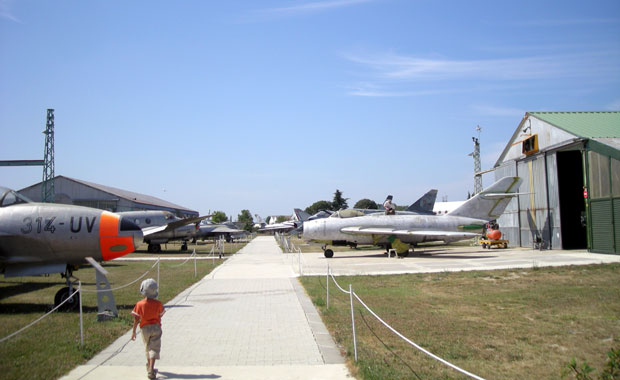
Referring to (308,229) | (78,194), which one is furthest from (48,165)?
(308,229)

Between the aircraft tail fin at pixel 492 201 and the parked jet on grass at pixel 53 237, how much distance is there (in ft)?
75.0

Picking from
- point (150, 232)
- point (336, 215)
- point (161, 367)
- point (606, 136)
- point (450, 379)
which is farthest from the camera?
point (150, 232)

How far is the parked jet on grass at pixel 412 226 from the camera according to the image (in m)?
25.1

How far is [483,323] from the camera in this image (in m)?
8.05

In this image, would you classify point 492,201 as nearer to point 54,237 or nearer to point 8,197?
point 54,237

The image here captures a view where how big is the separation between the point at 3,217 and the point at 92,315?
2723mm

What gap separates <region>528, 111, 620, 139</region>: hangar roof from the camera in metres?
22.7

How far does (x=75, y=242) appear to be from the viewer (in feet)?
28.9

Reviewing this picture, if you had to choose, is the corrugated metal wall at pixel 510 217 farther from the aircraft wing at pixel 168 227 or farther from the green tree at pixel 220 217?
the green tree at pixel 220 217

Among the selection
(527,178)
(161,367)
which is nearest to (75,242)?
(161,367)

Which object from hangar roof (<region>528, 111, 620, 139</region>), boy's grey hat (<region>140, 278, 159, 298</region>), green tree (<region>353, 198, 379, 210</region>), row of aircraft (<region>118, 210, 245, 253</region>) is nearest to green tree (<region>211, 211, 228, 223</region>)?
green tree (<region>353, 198, 379, 210</region>)

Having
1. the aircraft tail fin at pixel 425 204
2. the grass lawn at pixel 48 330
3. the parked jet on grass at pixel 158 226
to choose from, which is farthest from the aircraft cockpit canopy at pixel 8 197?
the aircraft tail fin at pixel 425 204

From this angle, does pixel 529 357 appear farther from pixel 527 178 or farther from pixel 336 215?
pixel 527 178

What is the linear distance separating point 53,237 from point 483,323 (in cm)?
880
